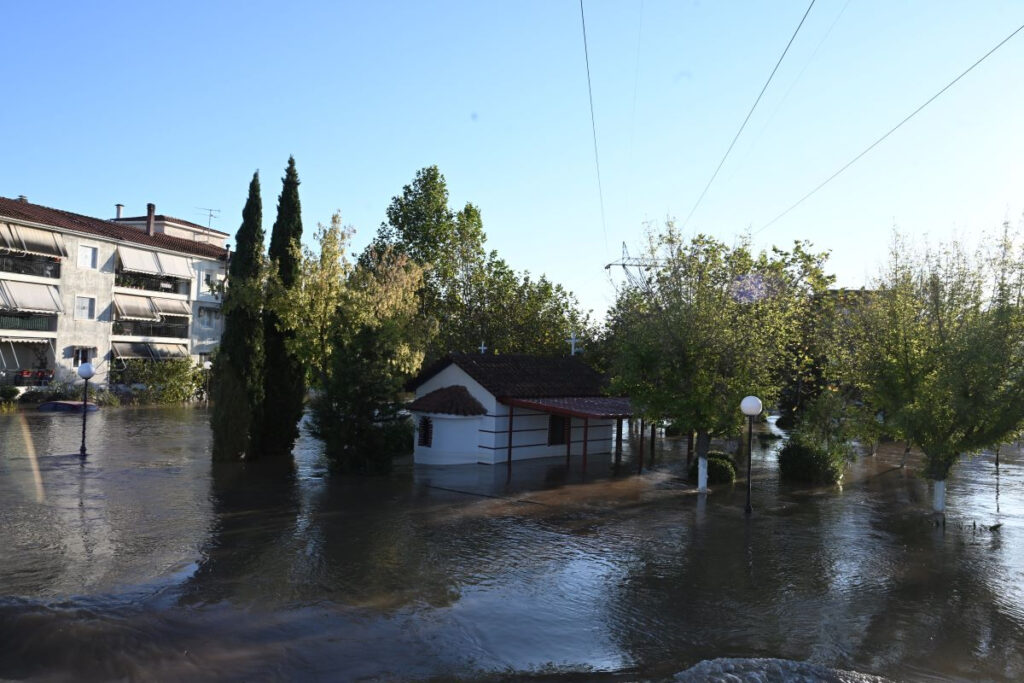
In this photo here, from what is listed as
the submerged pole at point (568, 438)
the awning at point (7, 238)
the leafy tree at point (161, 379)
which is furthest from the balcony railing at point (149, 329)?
the submerged pole at point (568, 438)

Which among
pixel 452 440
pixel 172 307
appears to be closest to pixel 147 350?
pixel 172 307

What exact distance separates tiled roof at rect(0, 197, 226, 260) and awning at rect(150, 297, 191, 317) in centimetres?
398

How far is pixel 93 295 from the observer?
5066cm

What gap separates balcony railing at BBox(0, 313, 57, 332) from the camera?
45719mm

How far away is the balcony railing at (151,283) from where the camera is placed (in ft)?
177

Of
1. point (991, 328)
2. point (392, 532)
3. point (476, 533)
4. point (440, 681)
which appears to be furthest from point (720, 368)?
point (440, 681)

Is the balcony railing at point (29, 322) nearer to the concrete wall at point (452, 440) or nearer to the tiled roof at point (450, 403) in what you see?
the tiled roof at point (450, 403)

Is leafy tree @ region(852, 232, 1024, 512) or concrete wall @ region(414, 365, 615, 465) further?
concrete wall @ region(414, 365, 615, 465)

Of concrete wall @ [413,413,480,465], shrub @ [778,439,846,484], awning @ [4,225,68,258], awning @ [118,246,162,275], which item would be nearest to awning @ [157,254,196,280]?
awning @ [118,246,162,275]

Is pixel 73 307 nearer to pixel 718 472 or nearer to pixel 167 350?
pixel 167 350

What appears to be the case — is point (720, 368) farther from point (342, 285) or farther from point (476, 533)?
point (342, 285)

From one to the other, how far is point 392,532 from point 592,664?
7450 millimetres

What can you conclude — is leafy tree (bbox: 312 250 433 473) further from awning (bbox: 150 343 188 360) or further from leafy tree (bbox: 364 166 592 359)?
awning (bbox: 150 343 188 360)

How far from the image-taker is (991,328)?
18.2 metres
